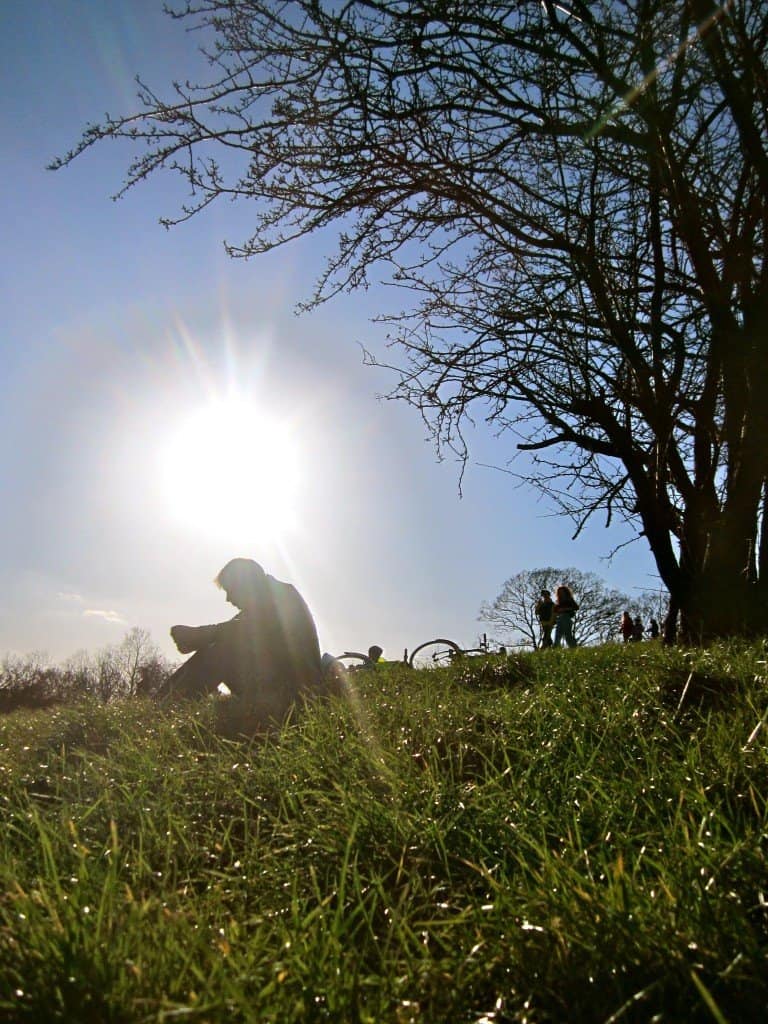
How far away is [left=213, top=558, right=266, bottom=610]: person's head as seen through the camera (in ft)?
21.1

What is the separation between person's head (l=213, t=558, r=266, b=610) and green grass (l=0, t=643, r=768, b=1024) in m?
2.49

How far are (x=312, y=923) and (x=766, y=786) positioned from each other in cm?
151

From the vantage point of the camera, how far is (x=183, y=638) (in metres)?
6.37

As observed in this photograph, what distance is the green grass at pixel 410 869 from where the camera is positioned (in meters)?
1.45

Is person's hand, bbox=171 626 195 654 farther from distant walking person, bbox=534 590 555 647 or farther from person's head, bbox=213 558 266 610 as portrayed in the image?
distant walking person, bbox=534 590 555 647

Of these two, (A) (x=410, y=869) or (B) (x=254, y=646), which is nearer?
(A) (x=410, y=869)

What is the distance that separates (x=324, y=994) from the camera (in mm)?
1468

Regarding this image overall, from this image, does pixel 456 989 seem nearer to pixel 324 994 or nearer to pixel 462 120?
pixel 324 994

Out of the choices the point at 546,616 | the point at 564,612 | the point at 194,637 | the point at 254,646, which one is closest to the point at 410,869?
the point at 254,646

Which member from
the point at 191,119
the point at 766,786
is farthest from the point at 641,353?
the point at 766,786

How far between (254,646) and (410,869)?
4135 millimetres

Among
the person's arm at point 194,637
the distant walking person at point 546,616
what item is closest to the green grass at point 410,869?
the person's arm at point 194,637

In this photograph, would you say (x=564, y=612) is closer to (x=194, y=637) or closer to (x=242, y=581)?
(x=242, y=581)

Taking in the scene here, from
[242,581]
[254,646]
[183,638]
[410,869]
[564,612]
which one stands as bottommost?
[410,869]
